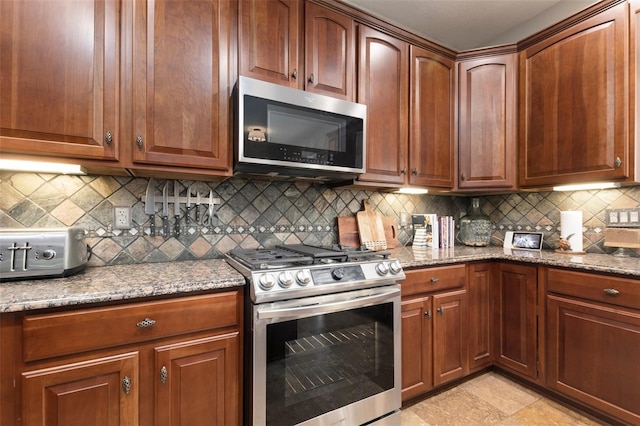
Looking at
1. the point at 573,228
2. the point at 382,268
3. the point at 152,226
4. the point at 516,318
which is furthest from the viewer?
the point at 573,228

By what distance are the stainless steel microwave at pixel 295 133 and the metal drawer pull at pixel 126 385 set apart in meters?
1.01

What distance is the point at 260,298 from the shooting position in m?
1.26

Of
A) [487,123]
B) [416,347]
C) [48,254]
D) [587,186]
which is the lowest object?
[416,347]

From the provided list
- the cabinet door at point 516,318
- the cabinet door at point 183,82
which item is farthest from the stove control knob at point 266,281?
the cabinet door at point 516,318

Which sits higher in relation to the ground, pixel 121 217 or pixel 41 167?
pixel 41 167

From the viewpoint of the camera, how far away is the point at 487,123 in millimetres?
2377

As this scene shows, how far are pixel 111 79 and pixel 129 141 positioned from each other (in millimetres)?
274

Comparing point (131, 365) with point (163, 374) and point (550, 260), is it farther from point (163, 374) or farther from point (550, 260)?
point (550, 260)

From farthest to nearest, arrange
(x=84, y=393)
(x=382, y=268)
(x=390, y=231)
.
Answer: (x=390, y=231) < (x=382, y=268) < (x=84, y=393)

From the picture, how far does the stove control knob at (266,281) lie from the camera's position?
1.28m

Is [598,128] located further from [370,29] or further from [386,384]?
[386,384]

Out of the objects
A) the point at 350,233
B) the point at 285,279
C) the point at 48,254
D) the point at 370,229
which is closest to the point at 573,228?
the point at 370,229

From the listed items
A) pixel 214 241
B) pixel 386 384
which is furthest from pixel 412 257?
pixel 214 241

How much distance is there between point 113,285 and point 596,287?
240cm
